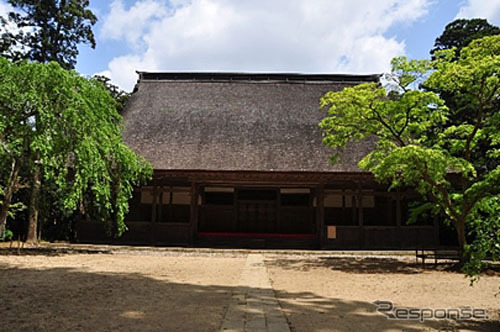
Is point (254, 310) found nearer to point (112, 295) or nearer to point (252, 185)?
point (112, 295)

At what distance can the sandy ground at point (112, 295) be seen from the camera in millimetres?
4211

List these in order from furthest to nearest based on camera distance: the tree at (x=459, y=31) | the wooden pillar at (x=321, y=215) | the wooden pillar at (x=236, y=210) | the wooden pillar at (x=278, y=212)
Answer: the tree at (x=459, y=31) → the wooden pillar at (x=236, y=210) → the wooden pillar at (x=278, y=212) → the wooden pillar at (x=321, y=215)

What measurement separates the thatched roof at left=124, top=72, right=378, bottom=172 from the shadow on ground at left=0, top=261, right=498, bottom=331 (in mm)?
8425

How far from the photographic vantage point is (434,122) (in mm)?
11031

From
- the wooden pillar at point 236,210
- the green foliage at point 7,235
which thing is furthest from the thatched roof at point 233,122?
the green foliage at point 7,235

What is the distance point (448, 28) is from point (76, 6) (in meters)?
25.2

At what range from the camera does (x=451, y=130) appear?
1030cm

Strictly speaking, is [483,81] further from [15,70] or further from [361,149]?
[15,70]

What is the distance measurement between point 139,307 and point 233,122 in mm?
14205

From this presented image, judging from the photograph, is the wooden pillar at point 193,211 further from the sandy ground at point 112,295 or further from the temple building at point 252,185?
the sandy ground at point 112,295

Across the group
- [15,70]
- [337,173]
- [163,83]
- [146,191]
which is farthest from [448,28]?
[15,70]

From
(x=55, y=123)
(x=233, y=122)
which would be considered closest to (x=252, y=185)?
(x=233, y=122)

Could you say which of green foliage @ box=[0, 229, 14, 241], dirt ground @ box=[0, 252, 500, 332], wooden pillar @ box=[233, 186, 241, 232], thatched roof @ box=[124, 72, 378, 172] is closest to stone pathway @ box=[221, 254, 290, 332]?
dirt ground @ box=[0, 252, 500, 332]

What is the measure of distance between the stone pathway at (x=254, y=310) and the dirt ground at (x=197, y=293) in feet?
0.50
